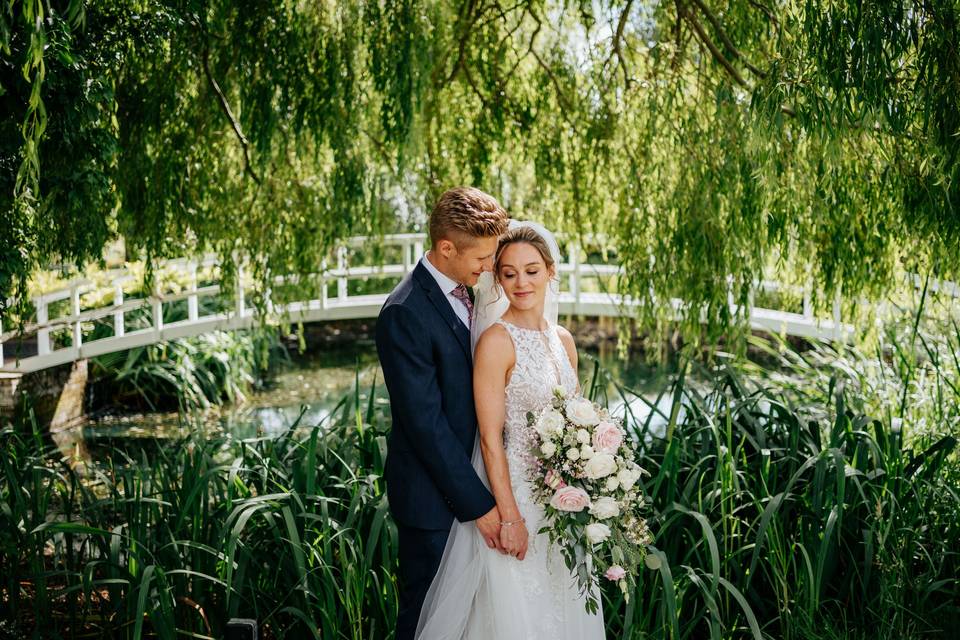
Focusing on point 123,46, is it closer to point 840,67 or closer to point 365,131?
point 365,131

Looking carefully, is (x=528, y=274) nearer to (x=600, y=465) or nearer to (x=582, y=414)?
(x=582, y=414)

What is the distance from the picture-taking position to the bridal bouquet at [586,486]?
2.46 metres

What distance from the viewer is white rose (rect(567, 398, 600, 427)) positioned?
8.14 ft

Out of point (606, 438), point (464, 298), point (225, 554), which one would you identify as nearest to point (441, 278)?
point (464, 298)

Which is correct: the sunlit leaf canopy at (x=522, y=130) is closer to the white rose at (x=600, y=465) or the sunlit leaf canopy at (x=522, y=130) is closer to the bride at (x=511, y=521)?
the bride at (x=511, y=521)

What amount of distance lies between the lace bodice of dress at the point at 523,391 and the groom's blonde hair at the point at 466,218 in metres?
0.27

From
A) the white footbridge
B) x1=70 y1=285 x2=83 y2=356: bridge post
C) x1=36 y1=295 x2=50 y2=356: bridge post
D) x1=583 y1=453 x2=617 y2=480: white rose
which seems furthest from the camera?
x1=70 y1=285 x2=83 y2=356: bridge post

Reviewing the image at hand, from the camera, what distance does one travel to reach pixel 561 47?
5.56m

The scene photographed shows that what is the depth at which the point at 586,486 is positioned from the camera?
8.25 ft

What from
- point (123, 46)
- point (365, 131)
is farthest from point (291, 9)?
point (123, 46)

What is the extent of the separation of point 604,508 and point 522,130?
3.41 m

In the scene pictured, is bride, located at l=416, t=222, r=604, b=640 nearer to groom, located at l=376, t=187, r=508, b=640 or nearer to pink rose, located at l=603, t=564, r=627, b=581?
groom, located at l=376, t=187, r=508, b=640

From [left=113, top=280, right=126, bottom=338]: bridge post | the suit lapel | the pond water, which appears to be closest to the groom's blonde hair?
the suit lapel

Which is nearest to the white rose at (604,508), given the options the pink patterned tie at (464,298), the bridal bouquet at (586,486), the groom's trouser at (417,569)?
the bridal bouquet at (586,486)
